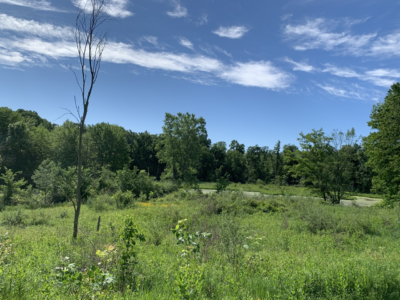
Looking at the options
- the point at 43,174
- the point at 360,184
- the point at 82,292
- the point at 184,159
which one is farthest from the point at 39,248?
the point at 360,184

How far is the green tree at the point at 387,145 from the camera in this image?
52.9 feet

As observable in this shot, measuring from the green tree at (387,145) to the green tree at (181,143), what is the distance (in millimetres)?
22798

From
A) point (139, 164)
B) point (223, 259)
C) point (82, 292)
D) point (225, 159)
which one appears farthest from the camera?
point (225, 159)

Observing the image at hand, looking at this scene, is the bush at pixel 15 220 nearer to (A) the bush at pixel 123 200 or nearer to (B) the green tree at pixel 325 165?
(A) the bush at pixel 123 200

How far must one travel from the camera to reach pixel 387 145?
17.1 meters

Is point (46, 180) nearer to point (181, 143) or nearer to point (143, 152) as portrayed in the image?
point (181, 143)

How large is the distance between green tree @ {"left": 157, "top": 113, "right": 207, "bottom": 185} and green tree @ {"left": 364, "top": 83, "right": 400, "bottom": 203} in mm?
22798

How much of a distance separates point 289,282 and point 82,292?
3.19 meters

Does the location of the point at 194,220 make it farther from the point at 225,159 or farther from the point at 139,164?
the point at 225,159

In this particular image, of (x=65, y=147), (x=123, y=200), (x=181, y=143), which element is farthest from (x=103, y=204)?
(x=65, y=147)

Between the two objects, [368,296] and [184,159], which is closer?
[368,296]

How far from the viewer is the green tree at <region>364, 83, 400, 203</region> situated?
52.9 ft

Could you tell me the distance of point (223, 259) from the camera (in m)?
5.13

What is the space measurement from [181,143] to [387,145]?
25754 mm
